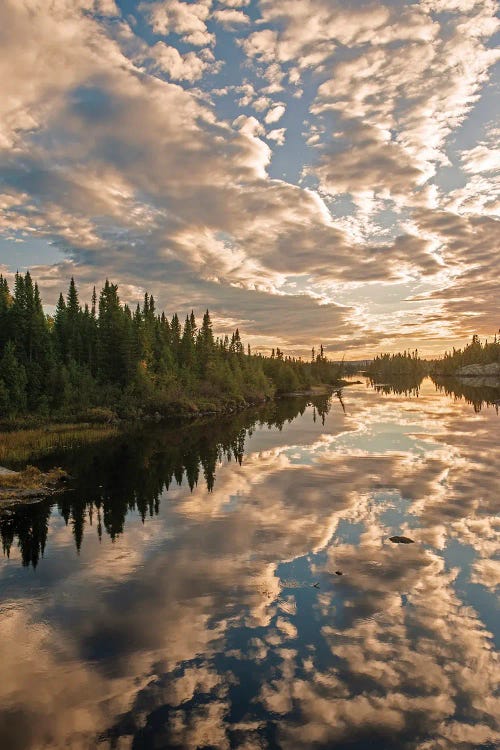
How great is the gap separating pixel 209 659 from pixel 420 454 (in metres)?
38.1

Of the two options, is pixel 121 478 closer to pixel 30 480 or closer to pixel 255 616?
pixel 30 480

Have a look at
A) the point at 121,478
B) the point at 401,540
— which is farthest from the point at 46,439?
the point at 401,540

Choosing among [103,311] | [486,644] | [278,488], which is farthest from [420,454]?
[103,311]

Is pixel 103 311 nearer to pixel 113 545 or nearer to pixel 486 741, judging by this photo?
pixel 113 545

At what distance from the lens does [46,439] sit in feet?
187

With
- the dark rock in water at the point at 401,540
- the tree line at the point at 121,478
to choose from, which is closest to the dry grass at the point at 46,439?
the tree line at the point at 121,478

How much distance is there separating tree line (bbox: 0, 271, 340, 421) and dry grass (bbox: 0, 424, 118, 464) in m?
9.01

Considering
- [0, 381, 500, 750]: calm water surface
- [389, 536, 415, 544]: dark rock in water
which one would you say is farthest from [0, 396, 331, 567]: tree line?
[389, 536, 415, 544]: dark rock in water

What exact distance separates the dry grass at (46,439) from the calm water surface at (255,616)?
13788mm

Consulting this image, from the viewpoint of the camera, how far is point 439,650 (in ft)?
49.2

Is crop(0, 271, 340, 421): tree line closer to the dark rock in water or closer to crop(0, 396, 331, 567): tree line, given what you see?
crop(0, 396, 331, 567): tree line

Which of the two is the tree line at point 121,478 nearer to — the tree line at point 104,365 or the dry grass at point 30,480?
the dry grass at point 30,480

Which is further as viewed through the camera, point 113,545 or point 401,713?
point 113,545

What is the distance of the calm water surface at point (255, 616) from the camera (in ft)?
40.2
